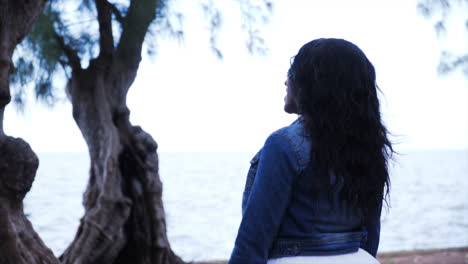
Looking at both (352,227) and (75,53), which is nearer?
(352,227)

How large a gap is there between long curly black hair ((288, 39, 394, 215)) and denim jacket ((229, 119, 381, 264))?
3cm

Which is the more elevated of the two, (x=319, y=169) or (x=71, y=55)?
(x=71, y=55)

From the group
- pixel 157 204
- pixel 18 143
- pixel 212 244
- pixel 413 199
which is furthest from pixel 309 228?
pixel 413 199

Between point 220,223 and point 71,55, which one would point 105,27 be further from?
point 220,223

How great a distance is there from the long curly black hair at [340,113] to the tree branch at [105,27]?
10.1ft

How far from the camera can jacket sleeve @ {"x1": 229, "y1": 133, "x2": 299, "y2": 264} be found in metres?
1.26

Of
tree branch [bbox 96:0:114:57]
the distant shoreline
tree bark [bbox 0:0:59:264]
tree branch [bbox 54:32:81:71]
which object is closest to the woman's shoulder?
tree bark [bbox 0:0:59:264]

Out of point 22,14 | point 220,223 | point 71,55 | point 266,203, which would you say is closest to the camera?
point 266,203

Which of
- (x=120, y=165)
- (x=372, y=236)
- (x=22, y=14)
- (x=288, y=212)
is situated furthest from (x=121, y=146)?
(x=288, y=212)

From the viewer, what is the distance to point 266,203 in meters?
1.26

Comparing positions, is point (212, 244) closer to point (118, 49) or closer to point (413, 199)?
point (118, 49)

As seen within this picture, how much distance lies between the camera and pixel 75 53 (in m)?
4.32

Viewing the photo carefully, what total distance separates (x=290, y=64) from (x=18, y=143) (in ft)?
3.60

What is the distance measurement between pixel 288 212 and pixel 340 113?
0.83ft
